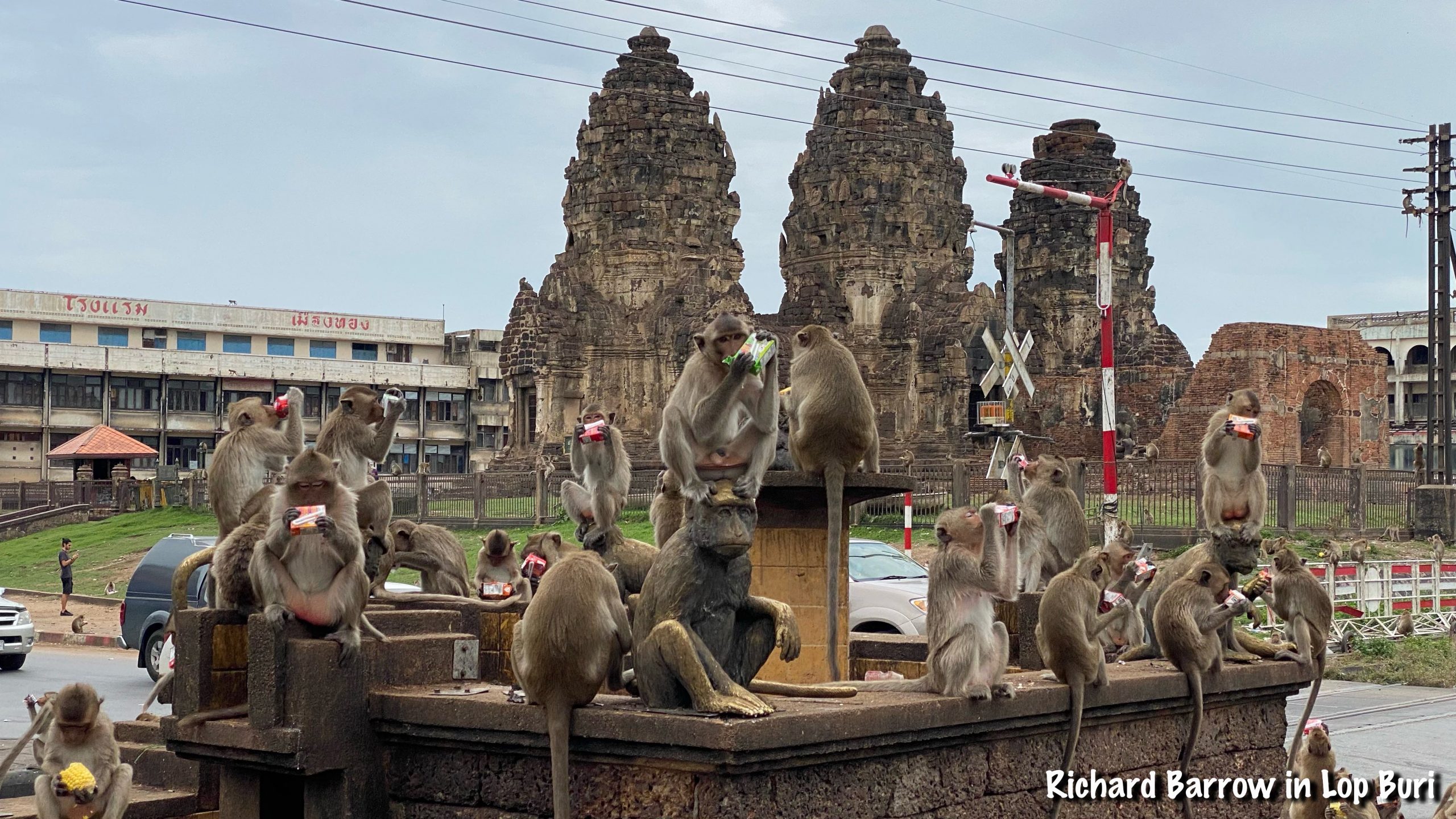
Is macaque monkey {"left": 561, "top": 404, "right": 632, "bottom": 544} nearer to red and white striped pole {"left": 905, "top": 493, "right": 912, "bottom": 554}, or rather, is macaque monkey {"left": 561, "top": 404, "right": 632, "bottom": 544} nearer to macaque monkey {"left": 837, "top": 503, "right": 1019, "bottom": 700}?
macaque monkey {"left": 837, "top": 503, "right": 1019, "bottom": 700}

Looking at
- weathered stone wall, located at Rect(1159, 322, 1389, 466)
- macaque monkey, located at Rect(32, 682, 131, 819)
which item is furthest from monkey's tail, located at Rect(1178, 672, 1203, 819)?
weathered stone wall, located at Rect(1159, 322, 1389, 466)

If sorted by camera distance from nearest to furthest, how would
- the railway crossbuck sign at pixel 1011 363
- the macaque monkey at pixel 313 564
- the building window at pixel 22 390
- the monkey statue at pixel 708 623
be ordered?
the monkey statue at pixel 708 623 < the macaque monkey at pixel 313 564 < the railway crossbuck sign at pixel 1011 363 < the building window at pixel 22 390

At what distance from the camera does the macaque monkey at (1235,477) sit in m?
9.78

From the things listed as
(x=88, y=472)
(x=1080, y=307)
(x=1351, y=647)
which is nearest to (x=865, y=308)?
(x=1080, y=307)

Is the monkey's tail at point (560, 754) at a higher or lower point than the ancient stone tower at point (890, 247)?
lower

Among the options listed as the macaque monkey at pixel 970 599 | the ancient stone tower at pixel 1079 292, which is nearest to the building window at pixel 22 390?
the ancient stone tower at pixel 1079 292

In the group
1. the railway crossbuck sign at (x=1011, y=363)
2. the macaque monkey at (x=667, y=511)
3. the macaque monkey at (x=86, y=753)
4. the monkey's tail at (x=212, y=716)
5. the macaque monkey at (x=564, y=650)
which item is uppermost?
the railway crossbuck sign at (x=1011, y=363)

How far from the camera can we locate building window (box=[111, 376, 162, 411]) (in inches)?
2648

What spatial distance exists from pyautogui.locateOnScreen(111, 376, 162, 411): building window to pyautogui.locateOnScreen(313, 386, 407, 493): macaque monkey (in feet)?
204

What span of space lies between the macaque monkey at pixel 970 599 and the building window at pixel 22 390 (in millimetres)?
64827

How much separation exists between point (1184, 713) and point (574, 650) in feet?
14.8

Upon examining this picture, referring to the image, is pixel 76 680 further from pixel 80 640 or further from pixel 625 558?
pixel 625 558

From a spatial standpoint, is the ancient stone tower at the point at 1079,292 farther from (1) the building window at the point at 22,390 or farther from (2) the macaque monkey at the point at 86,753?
(2) the macaque monkey at the point at 86,753

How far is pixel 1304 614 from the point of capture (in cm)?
1070
